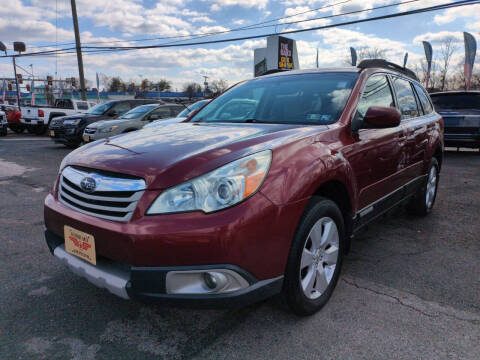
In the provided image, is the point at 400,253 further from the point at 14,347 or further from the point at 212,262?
the point at 14,347

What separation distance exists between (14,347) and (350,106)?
8.79ft

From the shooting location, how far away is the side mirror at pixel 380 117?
2617mm

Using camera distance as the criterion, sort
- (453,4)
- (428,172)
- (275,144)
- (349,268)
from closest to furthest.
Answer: (275,144) → (349,268) → (428,172) → (453,4)

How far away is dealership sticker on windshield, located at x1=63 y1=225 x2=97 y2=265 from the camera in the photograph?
79.4 inches

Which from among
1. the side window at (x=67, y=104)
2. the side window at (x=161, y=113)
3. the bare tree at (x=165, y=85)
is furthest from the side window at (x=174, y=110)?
the bare tree at (x=165, y=85)

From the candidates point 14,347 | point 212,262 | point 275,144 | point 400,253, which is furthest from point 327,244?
point 14,347

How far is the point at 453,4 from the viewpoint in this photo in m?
12.5

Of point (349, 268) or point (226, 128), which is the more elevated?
point (226, 128)

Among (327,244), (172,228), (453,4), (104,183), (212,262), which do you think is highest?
(453,4)

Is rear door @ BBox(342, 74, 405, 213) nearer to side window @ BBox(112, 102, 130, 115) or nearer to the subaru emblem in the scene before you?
the subaru emblem

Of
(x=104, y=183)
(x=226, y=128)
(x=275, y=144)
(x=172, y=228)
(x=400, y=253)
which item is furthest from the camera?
(x=400, y=253)

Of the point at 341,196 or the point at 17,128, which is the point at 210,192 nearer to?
the point at 341,196

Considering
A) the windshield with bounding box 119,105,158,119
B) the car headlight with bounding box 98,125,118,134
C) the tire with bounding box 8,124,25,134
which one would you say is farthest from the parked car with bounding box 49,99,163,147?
the tire with bounding box 8,124,25,134

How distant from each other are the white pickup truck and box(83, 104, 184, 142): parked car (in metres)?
6.33
